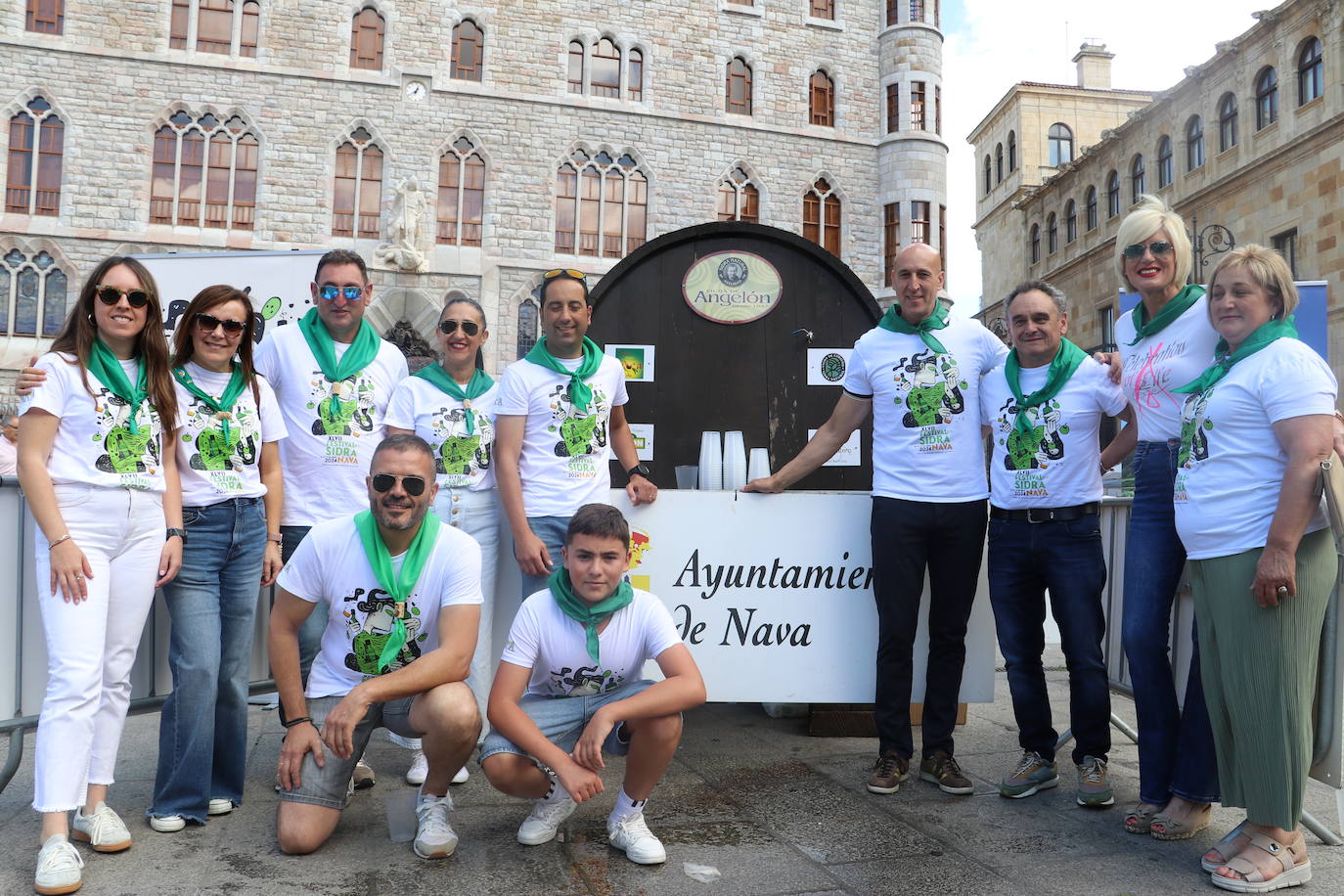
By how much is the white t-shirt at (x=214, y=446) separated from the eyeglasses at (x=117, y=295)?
0.98ft

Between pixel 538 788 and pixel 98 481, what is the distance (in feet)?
5.48

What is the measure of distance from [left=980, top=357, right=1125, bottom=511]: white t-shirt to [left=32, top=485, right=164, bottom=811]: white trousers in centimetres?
303

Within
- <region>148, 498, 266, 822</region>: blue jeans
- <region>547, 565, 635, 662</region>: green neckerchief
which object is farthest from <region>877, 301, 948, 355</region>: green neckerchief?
<region>148, 498, 266, 822</region>: blue jeans

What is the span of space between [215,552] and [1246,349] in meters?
3.44

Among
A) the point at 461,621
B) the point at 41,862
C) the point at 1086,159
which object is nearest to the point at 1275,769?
the point at 461,621

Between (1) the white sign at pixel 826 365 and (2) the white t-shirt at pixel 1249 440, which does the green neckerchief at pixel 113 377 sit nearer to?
(2) the white t-shirt at pixel 1249 440

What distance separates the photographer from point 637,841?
2.96 metres

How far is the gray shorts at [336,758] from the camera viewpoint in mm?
3016

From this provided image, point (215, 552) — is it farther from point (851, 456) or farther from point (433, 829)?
point (851, 456)

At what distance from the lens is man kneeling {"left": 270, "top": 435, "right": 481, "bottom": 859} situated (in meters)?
2.97

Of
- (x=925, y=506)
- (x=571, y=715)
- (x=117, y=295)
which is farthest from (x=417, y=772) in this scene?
(x=925, y=506)

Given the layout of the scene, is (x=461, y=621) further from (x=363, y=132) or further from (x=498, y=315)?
(x=363, y=132)

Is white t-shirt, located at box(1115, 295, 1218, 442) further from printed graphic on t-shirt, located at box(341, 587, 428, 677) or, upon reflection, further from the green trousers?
printed graphic on t-shirt, located at box(341, 587, 428, 677)

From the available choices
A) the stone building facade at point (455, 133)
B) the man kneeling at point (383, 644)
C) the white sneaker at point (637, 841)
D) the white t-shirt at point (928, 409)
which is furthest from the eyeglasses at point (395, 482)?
the stone building facade at point (455, 133)
